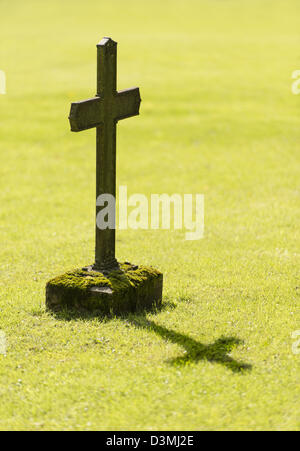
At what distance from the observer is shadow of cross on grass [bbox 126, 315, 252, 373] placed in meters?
7.14

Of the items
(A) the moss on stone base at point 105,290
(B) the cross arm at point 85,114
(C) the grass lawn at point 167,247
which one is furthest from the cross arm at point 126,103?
(C) the grass lawn at point 167,247

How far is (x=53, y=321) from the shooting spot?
8.27 m

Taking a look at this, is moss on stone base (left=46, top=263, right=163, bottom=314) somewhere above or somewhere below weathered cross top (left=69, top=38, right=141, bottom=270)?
below

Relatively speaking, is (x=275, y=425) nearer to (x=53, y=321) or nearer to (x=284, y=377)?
(x=284, y=377)

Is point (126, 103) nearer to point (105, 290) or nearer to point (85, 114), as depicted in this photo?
point (85, 114)

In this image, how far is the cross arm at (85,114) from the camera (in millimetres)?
7930

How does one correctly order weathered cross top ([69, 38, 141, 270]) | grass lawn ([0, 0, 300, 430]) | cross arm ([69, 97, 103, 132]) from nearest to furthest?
grass lawn ([0, 0, 300, 430]) → cross arm ([69, 97, 103, 132]) → weathered cross top ([69, 38, 141, 270])

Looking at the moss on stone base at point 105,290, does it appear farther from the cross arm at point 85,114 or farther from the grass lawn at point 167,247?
the cross arm at point 85,114

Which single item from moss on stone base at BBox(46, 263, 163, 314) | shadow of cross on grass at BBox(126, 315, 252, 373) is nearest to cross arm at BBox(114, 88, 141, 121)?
moss on stone base at BBox(46, 263, 163, 314)

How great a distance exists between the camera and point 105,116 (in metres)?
8.39

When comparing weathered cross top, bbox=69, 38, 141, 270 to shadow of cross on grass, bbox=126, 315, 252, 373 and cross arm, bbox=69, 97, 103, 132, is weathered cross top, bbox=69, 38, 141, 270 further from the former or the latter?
shadow of cross on grass, bbox=126, 315, 252, 373

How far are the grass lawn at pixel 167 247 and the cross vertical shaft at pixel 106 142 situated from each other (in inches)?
37.1

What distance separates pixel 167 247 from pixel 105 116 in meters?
3.92

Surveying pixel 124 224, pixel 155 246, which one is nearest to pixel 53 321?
pixel 155 246
